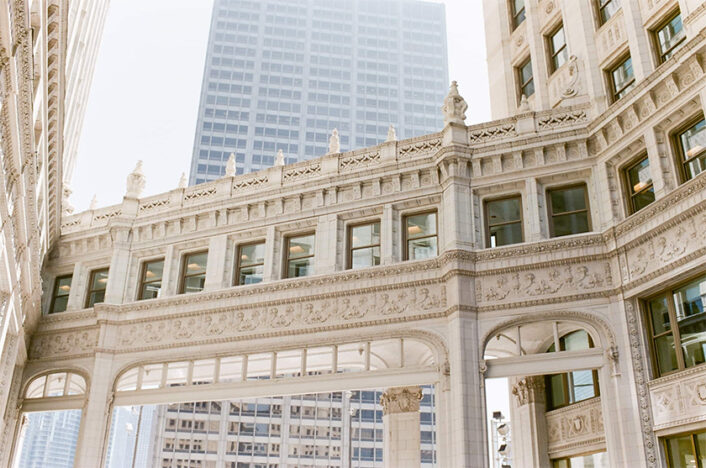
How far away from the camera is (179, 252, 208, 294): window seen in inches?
1008

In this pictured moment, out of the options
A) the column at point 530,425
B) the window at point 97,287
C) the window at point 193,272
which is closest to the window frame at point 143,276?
the window at point 193,272

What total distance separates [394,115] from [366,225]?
135 meters

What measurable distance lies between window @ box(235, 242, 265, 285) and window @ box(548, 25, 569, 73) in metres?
13.0

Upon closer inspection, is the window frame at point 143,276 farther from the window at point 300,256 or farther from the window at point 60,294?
the window at point 300,256

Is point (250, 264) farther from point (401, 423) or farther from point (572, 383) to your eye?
point (572, 383)

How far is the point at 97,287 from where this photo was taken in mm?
27688

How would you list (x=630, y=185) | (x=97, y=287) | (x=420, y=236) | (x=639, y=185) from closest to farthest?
(x=639, y=185) → (x=630, y=185) → (x=420, y=236) → (x=97, y=287)

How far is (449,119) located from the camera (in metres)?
22.6

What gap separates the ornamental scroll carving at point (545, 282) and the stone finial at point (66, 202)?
19.5 metres

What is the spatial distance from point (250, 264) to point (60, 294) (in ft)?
30.5

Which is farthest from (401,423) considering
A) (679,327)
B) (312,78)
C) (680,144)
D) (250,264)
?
(312,78)

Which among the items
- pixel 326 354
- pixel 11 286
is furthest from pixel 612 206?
pixel 11 286

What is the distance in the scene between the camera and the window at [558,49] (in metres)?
25.2

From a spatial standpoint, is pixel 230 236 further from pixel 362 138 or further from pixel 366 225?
pixel 362 138
